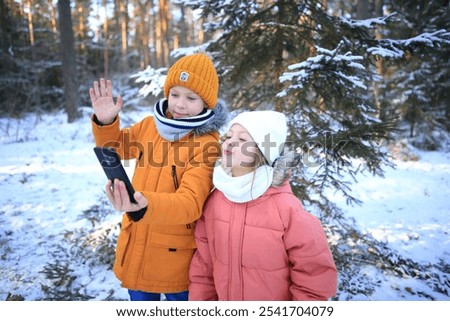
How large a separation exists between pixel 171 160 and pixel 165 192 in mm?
232

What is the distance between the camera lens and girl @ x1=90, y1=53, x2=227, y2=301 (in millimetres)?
1828

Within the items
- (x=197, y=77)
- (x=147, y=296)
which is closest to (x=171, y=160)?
(x=197, y=77)

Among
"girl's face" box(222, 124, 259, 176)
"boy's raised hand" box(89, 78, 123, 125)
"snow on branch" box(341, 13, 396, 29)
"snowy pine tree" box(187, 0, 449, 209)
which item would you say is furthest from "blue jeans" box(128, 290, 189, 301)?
"snow on branch" box(341, 13, 396, 29)

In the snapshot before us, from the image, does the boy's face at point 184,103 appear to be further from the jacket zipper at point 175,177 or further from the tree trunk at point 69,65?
the tree trunk at point 69,65

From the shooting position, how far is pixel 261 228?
5.58ft

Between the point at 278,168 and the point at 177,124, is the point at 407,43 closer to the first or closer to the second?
the point at 278,168

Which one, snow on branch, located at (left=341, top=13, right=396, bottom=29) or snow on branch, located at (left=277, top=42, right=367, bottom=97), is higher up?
snow on branch, located at (left=341, top=13, right=396, bottom=29)

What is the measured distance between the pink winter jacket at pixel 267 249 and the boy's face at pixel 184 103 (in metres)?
0.62

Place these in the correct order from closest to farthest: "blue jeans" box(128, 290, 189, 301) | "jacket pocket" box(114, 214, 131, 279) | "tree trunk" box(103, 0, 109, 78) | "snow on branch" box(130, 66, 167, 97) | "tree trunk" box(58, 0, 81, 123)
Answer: "jacket pocket" box(114, 214, 131, 279), "blue jeans" box(128, 290, 189, 301), "snow on branch" box(130, 66, 167, 97), "tree trunk" box(58, 0, 81, 123), "tree trunk" box(103, 0, 109, 78)

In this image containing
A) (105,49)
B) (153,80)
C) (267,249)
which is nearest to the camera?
(267,249)

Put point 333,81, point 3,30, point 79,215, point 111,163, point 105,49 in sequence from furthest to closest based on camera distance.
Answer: point 105,49
point 3,30
point 79,215
point 333,81
point 111,163

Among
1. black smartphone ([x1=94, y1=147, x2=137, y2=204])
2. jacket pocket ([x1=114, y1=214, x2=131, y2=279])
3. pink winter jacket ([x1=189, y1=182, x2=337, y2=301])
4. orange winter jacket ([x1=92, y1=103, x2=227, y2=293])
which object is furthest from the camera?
jacket pocket ([x1=114, y1=214, x2=131, y2=279])

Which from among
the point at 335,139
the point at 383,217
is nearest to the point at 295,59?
the point at 335,139

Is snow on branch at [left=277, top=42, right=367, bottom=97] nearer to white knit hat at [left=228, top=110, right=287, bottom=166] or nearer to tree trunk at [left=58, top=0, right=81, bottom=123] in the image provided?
white knit hat at [left=228, top=110, right=287, bottom=166]
